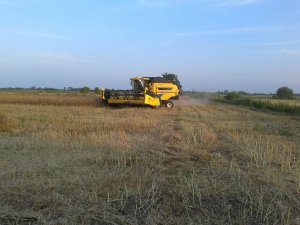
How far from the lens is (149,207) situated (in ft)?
19.6

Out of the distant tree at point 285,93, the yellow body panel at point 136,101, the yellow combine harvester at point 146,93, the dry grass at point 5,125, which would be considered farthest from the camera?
the distant tree at point 285,93

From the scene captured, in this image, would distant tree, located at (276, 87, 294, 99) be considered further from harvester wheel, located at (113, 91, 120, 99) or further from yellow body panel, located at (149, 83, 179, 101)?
harvester wheel, located at (113, 91, 120, 99)

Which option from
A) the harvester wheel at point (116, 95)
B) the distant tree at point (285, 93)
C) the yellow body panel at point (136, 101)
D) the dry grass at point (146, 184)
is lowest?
the distant tree at point (285, 93)

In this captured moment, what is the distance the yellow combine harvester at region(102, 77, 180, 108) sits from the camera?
30656mm

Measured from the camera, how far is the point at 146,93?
3100 centimetres

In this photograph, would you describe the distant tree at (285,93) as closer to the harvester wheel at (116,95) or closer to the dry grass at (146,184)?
the harvester wheel at (116,95)

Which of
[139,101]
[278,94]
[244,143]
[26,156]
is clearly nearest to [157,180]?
[26,156]

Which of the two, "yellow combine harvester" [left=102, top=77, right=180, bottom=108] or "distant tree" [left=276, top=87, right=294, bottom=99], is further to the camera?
"distant tree" [left=276, top=87, right=294, bottom=99]

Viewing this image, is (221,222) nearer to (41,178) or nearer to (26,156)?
(41,178)

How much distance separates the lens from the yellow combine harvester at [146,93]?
A: 30656 millimetres

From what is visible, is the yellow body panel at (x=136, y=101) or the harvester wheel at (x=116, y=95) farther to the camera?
the harvester wheel at (x=116, y=95)

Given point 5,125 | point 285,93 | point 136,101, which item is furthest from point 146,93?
point 285,93

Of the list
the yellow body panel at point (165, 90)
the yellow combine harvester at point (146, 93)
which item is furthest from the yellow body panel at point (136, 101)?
the yellow body panel at point (165, 90)

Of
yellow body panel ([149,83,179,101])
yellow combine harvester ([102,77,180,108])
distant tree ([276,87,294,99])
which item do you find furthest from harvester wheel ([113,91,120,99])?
distant tree ([276,87,294,99])
